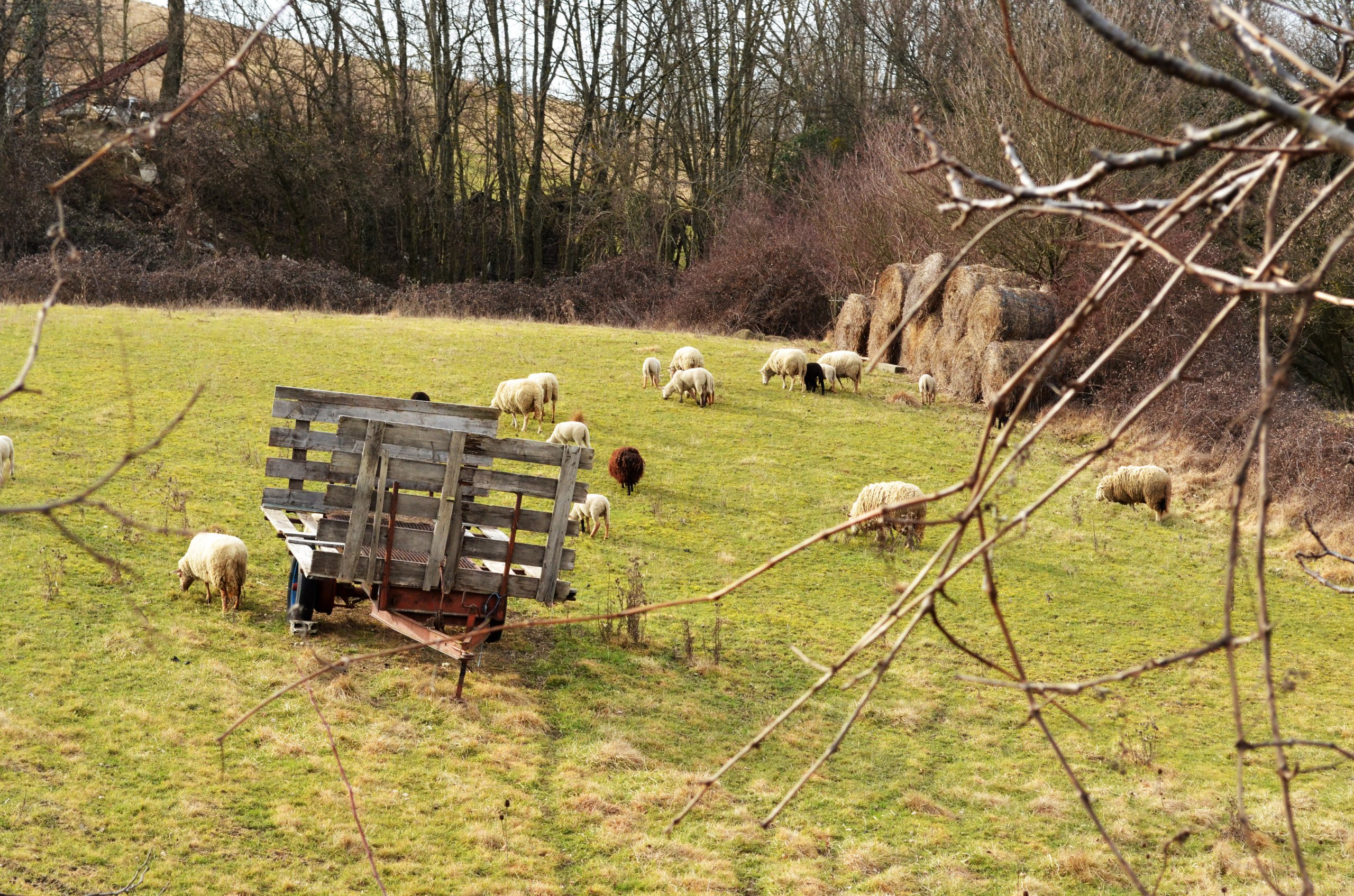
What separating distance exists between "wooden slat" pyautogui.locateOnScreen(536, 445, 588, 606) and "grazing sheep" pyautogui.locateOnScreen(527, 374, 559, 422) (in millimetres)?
8274

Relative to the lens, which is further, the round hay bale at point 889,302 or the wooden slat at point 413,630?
the round hay bale at point 889,302

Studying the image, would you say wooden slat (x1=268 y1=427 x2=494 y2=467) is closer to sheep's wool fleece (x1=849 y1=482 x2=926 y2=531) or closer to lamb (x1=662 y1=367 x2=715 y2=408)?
sheep's wool fleece (x1=849 y1=482 x2=926 y2=531)

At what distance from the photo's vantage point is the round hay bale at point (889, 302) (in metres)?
25.2

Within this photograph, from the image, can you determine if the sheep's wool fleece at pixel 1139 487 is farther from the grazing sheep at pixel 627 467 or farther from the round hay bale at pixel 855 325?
the round hay bale at pixel 855 325

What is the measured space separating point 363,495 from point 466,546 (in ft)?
3.97

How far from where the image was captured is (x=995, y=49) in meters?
25.5

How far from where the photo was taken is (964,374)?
23.1 m

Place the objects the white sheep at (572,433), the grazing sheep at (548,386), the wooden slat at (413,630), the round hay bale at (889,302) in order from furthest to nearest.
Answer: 1. the round hay bale at (889,302)
2. the grazing sheep at (548,386)
3. the white sheep at (572,433)
4. the wooden slat at (413,630)

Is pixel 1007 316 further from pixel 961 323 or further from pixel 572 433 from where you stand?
pixel 572 433

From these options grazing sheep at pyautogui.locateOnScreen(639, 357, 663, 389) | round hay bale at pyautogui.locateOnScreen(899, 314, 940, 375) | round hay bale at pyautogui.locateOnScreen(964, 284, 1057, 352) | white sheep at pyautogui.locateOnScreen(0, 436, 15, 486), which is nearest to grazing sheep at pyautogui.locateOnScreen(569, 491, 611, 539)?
white sheep at pyautogui.locateOnScreen(0, 436, 15, 486)

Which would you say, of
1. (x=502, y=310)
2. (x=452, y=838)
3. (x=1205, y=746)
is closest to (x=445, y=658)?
(x=452, y=838)

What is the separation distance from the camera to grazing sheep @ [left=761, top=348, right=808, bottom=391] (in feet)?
75.2

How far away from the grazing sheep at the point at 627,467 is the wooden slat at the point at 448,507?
654 centimetres

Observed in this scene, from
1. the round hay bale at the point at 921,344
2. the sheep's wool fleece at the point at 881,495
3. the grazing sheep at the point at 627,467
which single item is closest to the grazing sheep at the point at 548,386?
the grazing sheep at the point at 627,467
